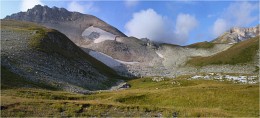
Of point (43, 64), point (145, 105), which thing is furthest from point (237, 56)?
point (145, 105)

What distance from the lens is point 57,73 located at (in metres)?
79.6

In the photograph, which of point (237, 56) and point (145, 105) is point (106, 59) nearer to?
point (237, 56)

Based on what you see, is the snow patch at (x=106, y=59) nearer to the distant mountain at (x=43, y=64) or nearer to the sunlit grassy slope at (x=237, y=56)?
the sunlit grassy slope at (x=237, y=56)

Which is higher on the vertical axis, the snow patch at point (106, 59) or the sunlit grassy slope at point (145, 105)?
the snow patch at point (106, 59)

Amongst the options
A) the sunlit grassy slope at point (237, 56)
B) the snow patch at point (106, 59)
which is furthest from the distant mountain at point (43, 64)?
the sunlit grassy slope at point (237, 56)

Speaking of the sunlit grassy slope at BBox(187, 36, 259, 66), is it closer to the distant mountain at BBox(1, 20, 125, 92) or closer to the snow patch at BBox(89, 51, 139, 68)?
the snow patch at BBox(89, 51, 139, 68)

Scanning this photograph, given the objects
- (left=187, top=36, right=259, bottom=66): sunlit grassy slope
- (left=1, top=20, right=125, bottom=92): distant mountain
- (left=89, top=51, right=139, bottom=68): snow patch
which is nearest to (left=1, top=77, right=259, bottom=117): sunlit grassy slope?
(left=1, top=20, right=125, bottom=92): distant mountain

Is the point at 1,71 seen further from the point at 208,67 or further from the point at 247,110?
the point at 208,67

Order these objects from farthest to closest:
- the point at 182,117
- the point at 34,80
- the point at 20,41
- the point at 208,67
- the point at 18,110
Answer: the point at 208,67 → the point at 20,41 → the point at 34,80 → the point at 182,117 → the point at 18,110

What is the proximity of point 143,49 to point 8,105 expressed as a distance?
161068 mm

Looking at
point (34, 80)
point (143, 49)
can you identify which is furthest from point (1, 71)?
point (143, 49)

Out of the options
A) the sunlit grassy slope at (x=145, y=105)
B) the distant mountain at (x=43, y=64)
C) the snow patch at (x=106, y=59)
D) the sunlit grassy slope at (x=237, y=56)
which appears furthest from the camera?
the snow patch at (x=106, y=59)

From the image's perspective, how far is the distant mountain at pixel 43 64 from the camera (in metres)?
66.0

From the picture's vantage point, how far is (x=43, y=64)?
80562mm
